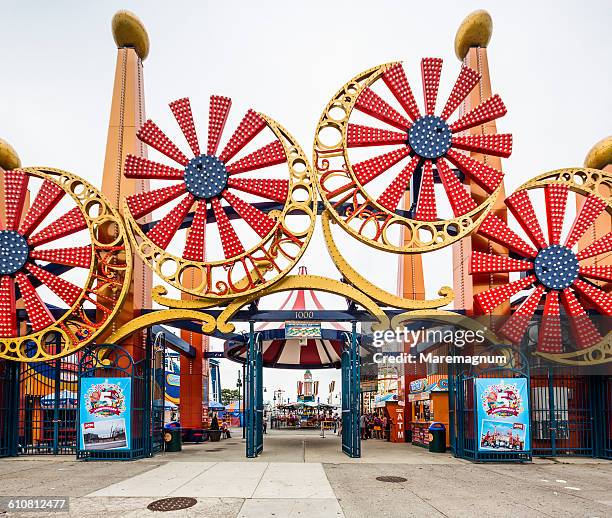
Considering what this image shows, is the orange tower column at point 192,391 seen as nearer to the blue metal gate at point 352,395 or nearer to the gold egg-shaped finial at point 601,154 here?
the blue metal gate at point 352,395

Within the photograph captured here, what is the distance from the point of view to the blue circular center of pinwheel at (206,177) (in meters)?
17.0

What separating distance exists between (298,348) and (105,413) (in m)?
14.5

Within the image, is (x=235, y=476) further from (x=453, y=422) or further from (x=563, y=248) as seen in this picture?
(x=563, y=248)

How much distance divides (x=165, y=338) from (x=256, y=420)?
4.29 metres

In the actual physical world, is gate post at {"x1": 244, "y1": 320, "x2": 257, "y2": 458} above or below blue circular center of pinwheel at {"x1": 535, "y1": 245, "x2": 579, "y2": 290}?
below

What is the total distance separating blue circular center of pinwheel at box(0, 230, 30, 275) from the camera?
674 inches

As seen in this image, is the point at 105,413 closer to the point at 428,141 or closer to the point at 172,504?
the point at 172,504

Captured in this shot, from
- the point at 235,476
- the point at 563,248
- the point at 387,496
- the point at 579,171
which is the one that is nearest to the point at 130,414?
the point at 235,476

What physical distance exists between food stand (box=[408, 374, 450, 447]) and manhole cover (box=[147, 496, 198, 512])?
42.3 feet

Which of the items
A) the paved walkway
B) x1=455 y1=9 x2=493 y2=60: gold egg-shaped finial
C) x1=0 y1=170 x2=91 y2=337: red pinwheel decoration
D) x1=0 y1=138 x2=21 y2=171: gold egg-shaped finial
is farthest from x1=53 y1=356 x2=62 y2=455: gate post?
x1=455 y1=9 x2=493 y2=60: gold egg-shaped finial

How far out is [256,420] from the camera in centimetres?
1836

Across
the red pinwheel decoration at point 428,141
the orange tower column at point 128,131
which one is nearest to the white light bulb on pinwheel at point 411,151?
the red pinwheel decoration at point 428,141

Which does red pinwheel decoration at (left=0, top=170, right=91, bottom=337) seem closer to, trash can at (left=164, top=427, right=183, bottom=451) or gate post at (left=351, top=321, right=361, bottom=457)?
trash can at (left=164, top=427, right=183, bottom=451)

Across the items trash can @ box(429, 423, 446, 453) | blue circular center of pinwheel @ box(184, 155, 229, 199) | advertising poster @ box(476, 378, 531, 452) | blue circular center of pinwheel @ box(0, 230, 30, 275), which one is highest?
blue circular center of pinwheel @ box(184, 155, 229, 199)
